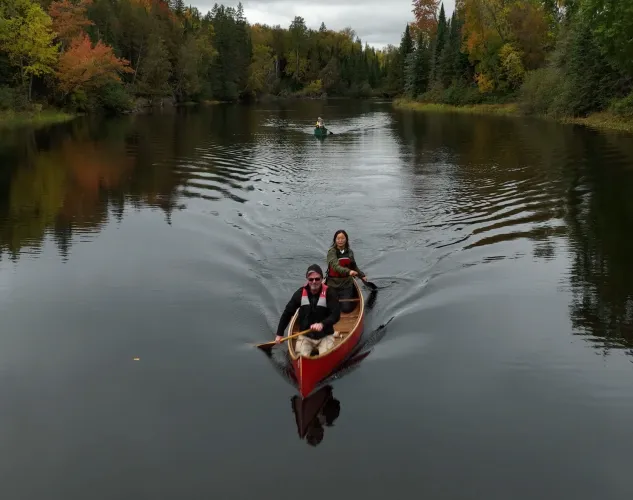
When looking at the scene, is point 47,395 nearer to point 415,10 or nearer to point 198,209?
point 198,209

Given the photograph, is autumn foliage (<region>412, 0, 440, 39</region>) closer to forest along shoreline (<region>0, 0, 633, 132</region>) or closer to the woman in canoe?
forest along shoreline (<region>0, 0, 633, 132</region>)

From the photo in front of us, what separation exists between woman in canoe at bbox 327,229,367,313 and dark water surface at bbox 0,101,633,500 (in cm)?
79

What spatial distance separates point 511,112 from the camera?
239ft

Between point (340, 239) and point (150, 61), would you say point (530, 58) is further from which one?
point (340, 239)

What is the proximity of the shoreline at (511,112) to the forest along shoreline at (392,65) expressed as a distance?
0.57 ft

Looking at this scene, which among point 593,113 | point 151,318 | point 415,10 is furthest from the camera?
point 415,10

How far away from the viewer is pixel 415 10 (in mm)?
106062

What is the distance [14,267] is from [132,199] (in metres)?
9.21

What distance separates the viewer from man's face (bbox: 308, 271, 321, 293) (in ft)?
34.3

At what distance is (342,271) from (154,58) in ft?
274

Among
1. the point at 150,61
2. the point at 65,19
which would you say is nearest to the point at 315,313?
the point at 65,19

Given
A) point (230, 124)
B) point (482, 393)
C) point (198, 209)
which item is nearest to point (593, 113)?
point (230, 124)

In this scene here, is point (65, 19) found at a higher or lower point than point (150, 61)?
higher

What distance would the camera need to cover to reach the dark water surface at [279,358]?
7789 mm
